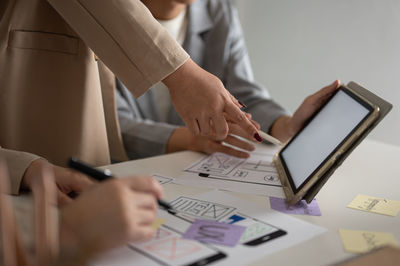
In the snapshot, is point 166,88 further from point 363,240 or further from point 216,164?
point 363,240

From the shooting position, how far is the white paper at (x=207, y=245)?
482 millimetres

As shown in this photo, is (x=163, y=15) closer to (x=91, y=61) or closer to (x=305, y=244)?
(x=91, y=61)

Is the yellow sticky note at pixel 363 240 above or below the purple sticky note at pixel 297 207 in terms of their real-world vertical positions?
above

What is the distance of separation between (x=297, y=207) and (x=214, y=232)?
17 cm

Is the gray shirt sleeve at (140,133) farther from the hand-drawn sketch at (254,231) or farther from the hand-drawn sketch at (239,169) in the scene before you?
the hand-drawn sketch at (254,231)

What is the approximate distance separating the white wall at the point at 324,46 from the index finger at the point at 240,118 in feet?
3.29

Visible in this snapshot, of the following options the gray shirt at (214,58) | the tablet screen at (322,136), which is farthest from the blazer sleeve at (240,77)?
the tablet screen at (322,136)

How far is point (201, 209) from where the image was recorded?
636mm

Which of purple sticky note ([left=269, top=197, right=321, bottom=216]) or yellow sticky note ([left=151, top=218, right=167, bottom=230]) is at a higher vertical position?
purple sticky note ([left=269, top=197, right=321, bottom=216])

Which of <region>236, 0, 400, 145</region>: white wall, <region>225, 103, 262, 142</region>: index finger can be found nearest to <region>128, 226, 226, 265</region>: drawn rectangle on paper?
<region>225, 103, 262, 142</region>: index finger

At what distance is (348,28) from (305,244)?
141 centimetres

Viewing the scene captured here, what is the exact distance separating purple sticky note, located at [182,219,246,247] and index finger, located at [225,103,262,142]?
0.23 m

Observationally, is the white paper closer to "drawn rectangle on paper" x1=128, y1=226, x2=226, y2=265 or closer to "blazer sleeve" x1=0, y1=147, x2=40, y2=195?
"drawn rectangle on paper" x1=128, y1=226, x2=226, y2=265

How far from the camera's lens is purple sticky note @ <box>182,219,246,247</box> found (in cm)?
53
